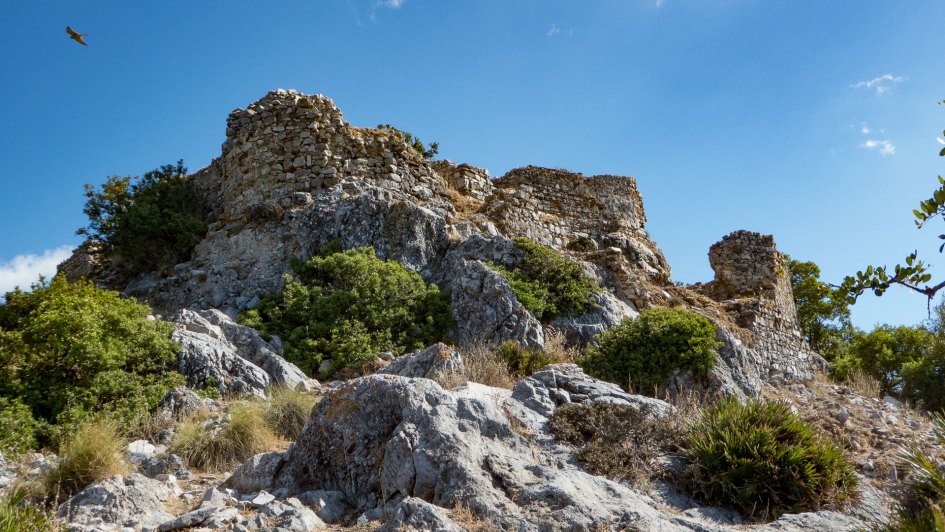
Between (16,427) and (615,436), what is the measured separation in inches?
258

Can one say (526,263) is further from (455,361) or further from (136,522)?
(136,522)

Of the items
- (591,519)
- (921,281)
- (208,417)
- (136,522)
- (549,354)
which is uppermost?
(549,354)

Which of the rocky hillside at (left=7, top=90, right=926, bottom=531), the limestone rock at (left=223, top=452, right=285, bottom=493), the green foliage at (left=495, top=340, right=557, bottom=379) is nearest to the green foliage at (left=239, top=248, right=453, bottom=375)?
the rocky hillside at (left=7, top=90, right=926, bottom=531)

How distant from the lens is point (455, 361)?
28.2 feet

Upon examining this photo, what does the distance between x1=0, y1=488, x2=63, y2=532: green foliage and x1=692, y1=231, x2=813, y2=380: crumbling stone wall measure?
15.0 metres

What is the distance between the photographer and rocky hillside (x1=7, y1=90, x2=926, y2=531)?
5.09m

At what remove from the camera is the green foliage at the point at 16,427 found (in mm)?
6633

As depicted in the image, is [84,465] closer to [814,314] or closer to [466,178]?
[466,178]

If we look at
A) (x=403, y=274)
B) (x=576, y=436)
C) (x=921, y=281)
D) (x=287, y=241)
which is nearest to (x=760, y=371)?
(x=403, y=274)

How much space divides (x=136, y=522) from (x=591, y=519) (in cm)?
363

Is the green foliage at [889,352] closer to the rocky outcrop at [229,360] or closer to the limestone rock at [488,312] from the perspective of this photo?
the limestone rock at [488,312]

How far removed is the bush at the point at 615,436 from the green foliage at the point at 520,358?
291 cm

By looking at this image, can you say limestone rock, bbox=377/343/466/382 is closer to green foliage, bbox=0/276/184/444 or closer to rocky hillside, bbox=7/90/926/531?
rocky hillside, bbox=7/90/926/531

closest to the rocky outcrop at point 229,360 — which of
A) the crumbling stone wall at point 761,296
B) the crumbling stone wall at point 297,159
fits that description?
the crumbling stone wall at point 297,159
